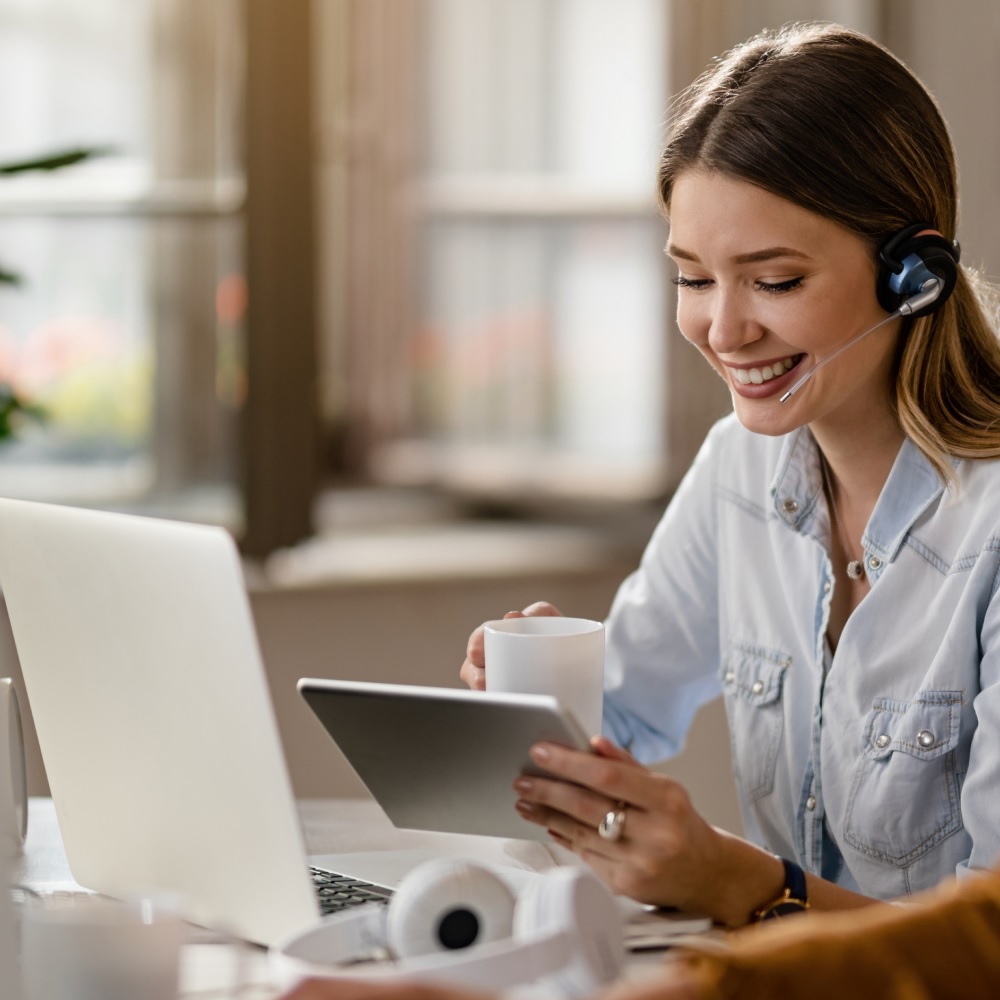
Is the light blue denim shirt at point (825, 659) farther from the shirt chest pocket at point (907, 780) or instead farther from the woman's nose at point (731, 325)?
the woman's nose at point (731, 325)

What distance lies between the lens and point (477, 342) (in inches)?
105

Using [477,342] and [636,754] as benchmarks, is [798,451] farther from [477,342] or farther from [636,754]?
[477,342]

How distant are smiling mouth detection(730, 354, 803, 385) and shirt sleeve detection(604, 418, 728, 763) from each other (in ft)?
0.81

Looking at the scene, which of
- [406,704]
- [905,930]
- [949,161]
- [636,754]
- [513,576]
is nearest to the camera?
[905,930]

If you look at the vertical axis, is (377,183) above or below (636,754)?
above

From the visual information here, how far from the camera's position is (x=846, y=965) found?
0.77m

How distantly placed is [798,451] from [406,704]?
2.27ft

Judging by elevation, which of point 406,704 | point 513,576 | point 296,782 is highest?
point 406,704

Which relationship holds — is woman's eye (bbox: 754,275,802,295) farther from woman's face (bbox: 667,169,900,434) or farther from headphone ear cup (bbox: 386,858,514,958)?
headphone ear cup (bbox: 386,858,514,958)

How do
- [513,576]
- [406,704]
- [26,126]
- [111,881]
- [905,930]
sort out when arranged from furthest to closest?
1. [513,576]
2. [26,126]
3. [111,881]
4. [406,704]
5. [905,930]

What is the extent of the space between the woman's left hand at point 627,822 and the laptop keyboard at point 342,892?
0.49 ft

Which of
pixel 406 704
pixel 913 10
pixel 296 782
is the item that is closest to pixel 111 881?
pixel 406 704

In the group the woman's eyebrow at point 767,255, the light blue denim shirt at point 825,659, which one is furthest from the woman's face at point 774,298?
the light blue denim shirt at point 825,659

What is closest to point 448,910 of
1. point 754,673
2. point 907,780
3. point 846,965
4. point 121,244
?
point 846,965
